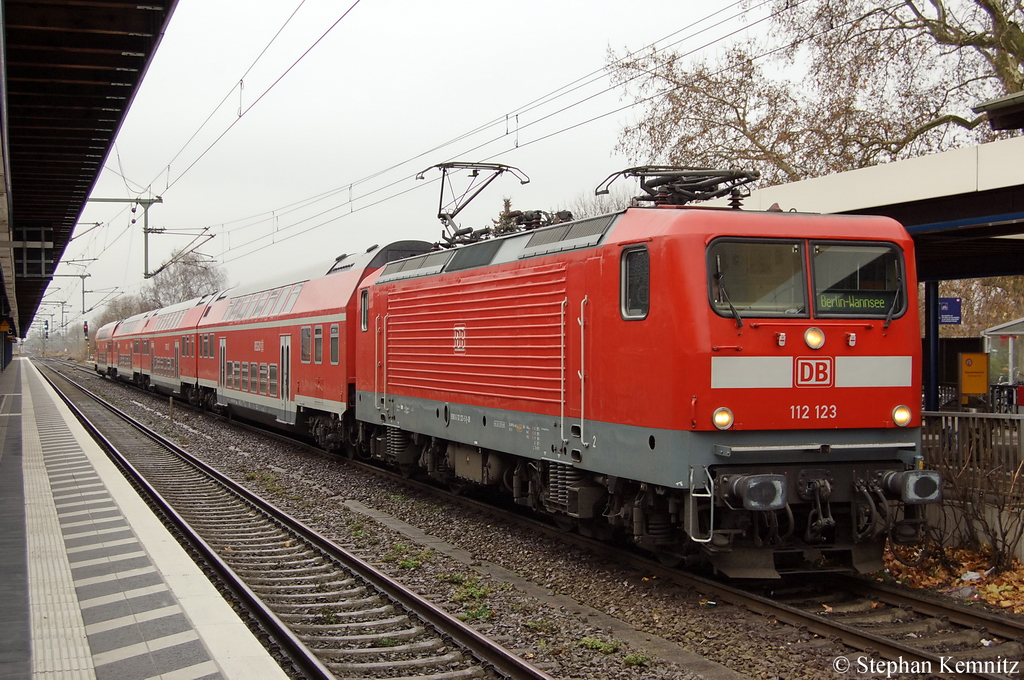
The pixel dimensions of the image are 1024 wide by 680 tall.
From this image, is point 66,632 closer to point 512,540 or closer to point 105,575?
point 105,575

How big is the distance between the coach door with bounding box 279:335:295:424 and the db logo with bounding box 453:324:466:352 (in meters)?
8.19

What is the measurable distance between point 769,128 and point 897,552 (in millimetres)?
18726

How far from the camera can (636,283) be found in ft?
25.4

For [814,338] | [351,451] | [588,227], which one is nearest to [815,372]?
[814,338]

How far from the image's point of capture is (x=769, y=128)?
82.4 feet

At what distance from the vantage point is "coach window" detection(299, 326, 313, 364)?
57.0 ft

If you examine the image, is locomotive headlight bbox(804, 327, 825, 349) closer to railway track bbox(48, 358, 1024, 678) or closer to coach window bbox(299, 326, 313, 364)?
railway track bbox(48, 358, 1024, 678)

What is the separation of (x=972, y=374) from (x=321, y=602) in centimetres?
1094

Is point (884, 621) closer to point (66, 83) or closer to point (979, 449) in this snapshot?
point (979, 449)

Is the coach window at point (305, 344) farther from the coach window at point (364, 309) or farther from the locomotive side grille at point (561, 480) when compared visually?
the locomotive side grille at point (561, 480)

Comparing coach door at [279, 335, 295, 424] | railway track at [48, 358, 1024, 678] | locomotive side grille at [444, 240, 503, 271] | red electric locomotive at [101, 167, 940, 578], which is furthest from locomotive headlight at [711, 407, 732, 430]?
coach door at [279, 335, 295, 424]

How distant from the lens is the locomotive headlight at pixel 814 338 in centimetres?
734

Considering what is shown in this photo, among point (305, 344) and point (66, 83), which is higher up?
point (66, 83)

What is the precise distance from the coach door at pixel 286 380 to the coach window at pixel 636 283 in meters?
12.0
